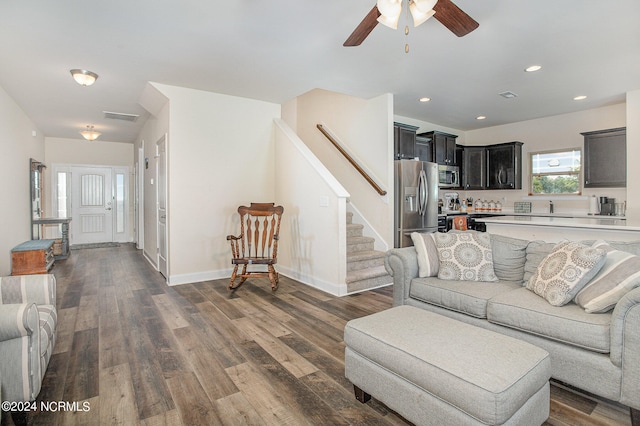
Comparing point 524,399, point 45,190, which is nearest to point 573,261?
point 524,399

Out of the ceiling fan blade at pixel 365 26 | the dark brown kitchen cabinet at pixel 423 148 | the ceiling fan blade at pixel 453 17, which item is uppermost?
the ceiling fan blade at pixel 365 26

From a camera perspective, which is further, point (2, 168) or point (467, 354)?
point (2, 168)

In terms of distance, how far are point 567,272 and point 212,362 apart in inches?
95.1

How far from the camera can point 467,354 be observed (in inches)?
59.7

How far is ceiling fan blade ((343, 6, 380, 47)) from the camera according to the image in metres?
2.20

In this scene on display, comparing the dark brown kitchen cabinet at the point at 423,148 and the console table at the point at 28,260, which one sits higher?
the dark brown kitchen cabinet at the point at 423,148

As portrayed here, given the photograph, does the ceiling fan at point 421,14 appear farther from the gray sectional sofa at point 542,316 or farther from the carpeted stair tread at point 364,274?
the carpeted stair tread at point 364,274

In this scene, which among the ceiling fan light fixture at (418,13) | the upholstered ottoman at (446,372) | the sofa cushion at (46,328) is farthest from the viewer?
the ceiling fan light fixture at (418,13)

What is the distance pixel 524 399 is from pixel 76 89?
5731 mm

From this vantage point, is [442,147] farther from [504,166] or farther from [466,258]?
[466,258]

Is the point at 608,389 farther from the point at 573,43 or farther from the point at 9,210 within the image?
the point at 9,210

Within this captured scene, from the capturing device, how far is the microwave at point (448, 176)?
6534mm

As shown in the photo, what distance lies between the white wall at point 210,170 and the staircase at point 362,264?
5.20ft

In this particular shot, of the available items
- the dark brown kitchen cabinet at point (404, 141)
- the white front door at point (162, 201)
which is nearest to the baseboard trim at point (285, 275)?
the white front door at point (162, 201)
